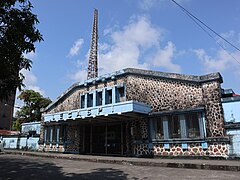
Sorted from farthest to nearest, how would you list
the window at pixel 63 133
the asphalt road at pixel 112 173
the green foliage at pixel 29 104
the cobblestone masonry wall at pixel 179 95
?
the green foliage at pixel 29 104
the window at pixel 63 133
the cobblestone masonry wall at pixel 179 95
the asphalt road at pixel 112 173

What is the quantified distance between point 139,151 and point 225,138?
5887 millimetres

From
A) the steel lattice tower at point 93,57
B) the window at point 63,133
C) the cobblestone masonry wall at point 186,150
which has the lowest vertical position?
the cobblestone masonry wall at point 186,150

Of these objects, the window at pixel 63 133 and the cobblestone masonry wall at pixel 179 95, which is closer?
the cobblestone masonry wall at pixel 179 95

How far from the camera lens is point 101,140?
1830cm

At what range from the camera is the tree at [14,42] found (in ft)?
17.5

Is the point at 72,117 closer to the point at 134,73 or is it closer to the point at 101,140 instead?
the point at 101,140

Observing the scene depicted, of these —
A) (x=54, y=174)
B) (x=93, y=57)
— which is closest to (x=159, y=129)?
(x=54, y=174)

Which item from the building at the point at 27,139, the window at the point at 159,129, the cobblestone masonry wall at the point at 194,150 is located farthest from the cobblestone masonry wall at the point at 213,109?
the building at the point at 27,139

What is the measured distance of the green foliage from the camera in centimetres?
3523

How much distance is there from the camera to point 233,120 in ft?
40.3

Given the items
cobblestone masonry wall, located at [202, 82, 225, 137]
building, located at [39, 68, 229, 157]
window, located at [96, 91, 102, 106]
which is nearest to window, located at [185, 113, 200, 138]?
building, located at [39, 68, 229, 157]

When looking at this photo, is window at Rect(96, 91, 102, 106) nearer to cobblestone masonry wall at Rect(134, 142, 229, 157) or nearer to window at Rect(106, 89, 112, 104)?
window at Rect(106, 89, 112, 104)

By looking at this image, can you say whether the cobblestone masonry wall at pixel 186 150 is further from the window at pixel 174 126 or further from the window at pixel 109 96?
the window at pixel 109 96

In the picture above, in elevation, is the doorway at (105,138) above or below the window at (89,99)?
below
